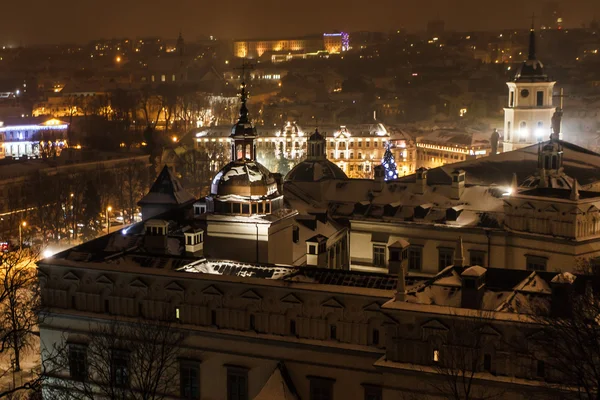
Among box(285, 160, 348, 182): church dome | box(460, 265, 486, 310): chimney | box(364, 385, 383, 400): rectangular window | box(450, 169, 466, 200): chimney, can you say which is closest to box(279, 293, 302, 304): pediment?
box(364, 385, 383, 400): rectangular window

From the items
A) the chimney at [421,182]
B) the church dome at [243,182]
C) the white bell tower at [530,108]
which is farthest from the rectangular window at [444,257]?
the white bell tower at [530,108]

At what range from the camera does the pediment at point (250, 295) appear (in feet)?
103

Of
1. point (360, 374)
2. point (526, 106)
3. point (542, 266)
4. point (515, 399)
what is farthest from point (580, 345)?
point (526, 106)

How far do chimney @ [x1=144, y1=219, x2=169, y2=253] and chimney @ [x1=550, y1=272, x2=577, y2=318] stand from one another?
1563 cm

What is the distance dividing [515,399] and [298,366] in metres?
6.66

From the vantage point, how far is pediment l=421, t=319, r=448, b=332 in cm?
Answer: 2759

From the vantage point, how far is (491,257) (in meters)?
41.2

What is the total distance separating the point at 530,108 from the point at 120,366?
36.1 metres

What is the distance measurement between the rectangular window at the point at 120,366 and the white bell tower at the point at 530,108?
34.6 meters

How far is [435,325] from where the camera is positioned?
27.7 m

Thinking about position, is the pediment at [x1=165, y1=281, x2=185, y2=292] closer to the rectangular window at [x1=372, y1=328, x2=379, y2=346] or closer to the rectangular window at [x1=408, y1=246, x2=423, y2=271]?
the rectangular window at [x1=372, y1=328, x2=379, y2=346]

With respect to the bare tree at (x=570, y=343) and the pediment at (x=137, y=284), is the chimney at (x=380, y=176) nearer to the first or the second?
the pediment at (x=137, y=284)

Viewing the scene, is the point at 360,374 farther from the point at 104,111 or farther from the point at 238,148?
the point at 104,111

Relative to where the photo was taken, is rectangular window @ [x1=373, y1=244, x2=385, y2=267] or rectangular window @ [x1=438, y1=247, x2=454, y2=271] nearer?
rectangular window @ [x1=438, y1=247, x2=454, y2=271]
